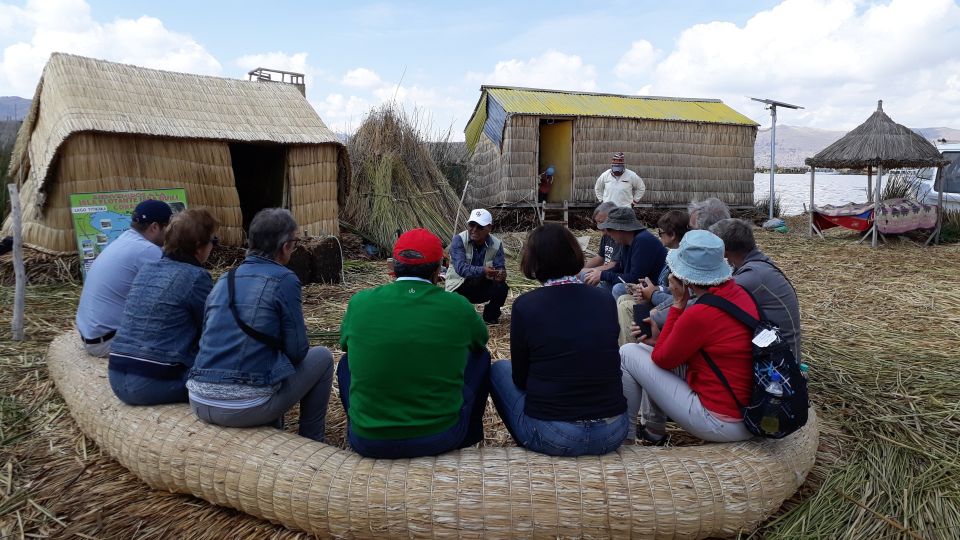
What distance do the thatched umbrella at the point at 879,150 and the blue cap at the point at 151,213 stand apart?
1076 cm

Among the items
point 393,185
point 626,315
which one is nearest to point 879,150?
point 393,185

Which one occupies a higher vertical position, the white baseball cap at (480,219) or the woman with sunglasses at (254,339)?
the white baseball cap at (480,219)

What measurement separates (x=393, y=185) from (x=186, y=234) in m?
7.46

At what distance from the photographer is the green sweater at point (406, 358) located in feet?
8.44

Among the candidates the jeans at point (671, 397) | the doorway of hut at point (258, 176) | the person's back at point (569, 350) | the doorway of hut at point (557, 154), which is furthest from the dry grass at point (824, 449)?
the doorway of hut at point (557, 154)

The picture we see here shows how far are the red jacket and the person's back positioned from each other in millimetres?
285

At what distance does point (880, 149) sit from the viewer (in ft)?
36.3

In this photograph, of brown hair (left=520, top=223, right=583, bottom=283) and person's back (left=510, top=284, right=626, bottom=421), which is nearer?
person's back (left=510, top=284, right=626, bottom=421)

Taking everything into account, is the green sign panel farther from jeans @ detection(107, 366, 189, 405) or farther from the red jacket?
the red jacket

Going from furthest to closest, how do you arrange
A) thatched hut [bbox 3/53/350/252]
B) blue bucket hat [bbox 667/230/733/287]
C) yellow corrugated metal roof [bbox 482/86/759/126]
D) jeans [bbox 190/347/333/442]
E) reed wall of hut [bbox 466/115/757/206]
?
yellow corrugated metal roof [bbox 482/86/759/126] → reed wall of hut [bbox 466/115/757/206] → thatched hut [bbox 3/53/350/252] → jeans [bbox 190/347/333/442] → blue bucket hat [bbox 667/230/733/287]

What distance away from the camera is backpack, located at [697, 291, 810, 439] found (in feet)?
8.54

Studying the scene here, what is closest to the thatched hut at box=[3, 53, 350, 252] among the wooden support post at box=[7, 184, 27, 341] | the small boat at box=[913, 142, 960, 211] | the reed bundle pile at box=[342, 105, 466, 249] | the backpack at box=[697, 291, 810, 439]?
the reed bundle pile at box=[342, 105, 466, 249]

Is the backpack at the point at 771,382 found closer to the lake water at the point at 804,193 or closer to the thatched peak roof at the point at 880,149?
the thatched peak roof at the point at 880,149

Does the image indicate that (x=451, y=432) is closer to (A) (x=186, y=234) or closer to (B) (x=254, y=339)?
(B) (x=254, y=339)
